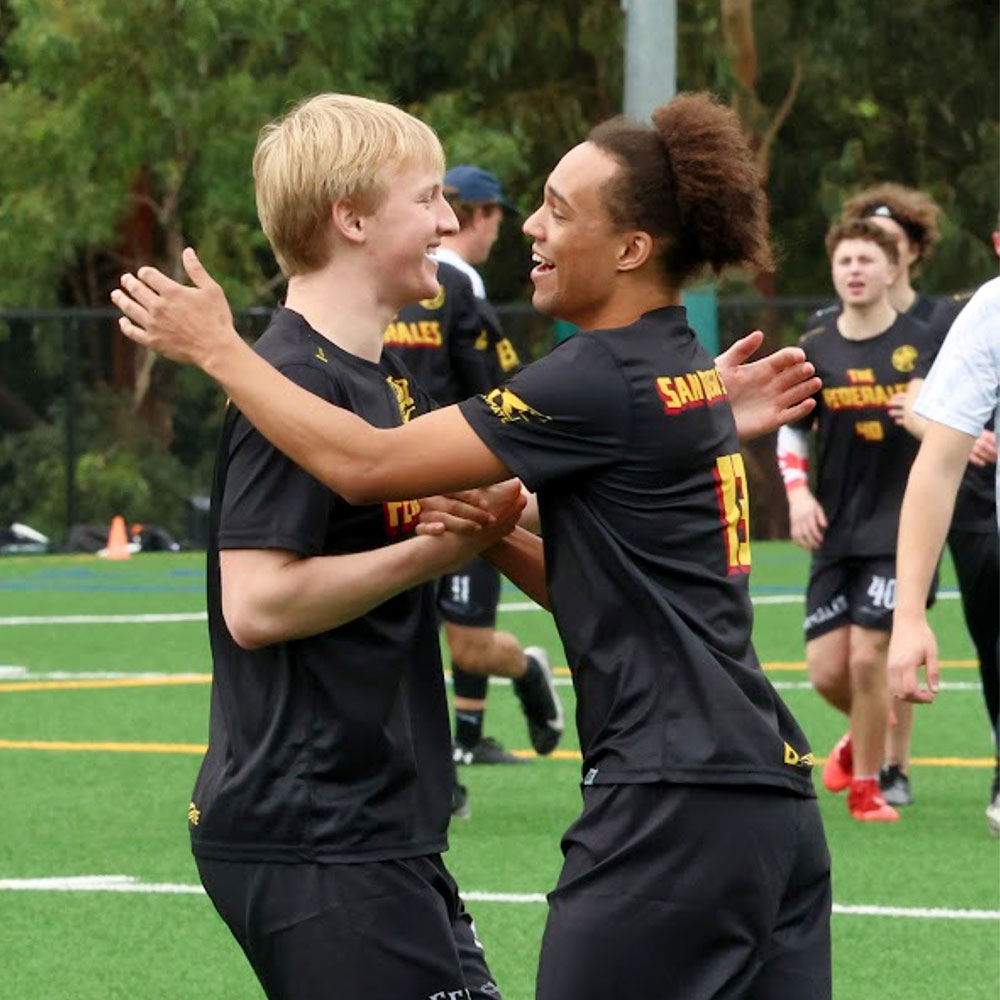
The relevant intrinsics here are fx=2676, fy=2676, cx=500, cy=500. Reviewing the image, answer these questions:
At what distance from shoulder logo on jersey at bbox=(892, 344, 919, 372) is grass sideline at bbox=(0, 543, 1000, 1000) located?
1.69 meters

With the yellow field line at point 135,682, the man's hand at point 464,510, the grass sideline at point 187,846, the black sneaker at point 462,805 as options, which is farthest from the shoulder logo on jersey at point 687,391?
the yellow field line at point 135,682

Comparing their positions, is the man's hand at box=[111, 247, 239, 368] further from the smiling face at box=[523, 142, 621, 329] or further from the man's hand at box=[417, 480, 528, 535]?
the smiling face at box=[523, 142, 621, 329]

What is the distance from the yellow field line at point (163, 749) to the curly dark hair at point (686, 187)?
7.30 meters

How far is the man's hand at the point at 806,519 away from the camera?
1003cm

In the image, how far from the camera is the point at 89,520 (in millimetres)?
25828

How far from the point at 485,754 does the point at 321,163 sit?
737 cm

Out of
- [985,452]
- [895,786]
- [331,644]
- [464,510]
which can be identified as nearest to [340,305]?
[464,510]

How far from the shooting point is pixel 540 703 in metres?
10.8

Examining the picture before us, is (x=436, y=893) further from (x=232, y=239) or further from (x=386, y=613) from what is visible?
(x=232, y=239)

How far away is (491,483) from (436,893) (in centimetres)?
65

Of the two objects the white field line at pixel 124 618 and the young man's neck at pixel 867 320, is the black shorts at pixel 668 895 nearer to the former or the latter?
the young man's neck at pixel 867 320

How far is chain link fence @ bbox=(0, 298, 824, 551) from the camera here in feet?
84.8

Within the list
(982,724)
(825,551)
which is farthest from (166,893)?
(982,724)

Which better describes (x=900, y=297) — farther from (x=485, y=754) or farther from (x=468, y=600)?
(x=485, y=754)
